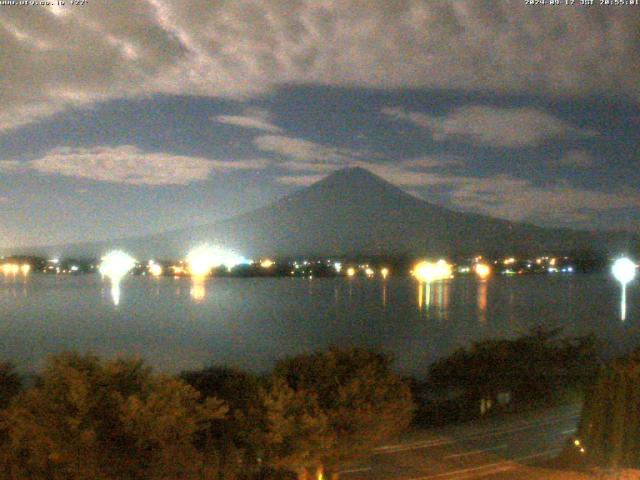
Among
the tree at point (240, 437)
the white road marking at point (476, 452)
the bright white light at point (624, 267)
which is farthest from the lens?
the bright white light at point (624, 267)

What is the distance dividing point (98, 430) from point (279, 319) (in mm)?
41345

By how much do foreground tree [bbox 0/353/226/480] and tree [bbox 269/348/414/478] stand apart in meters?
1.29

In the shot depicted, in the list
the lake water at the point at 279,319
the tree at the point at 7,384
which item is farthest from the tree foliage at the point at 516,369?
the tree at the point at 7,384

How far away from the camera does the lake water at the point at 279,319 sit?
3334 centimetres

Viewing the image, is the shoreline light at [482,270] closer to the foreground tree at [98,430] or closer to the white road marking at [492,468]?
the white road marking at [492,468]

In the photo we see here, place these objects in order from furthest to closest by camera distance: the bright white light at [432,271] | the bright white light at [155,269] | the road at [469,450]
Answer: the bright white light at [155,269], the bright white light at [432,271], the road at [469,450]

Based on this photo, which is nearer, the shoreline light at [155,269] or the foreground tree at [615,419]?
the foreground tree at [615,419]

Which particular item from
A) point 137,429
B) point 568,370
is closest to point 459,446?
point 137,429

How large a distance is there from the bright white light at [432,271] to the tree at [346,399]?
265ft

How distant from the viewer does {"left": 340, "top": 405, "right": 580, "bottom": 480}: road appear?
918 cm

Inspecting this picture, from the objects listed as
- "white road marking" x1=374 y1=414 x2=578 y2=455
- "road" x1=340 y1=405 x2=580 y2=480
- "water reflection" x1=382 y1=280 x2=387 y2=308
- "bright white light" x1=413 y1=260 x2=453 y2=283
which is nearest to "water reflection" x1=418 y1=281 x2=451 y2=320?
"bright white light" x1=413 y1=260 x2=453 y2=283

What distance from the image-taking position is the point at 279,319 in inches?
1869

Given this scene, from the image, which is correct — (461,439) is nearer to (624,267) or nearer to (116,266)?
(624,267)

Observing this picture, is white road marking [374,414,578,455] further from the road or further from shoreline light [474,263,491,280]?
shoreline light [474,263,491,280]
